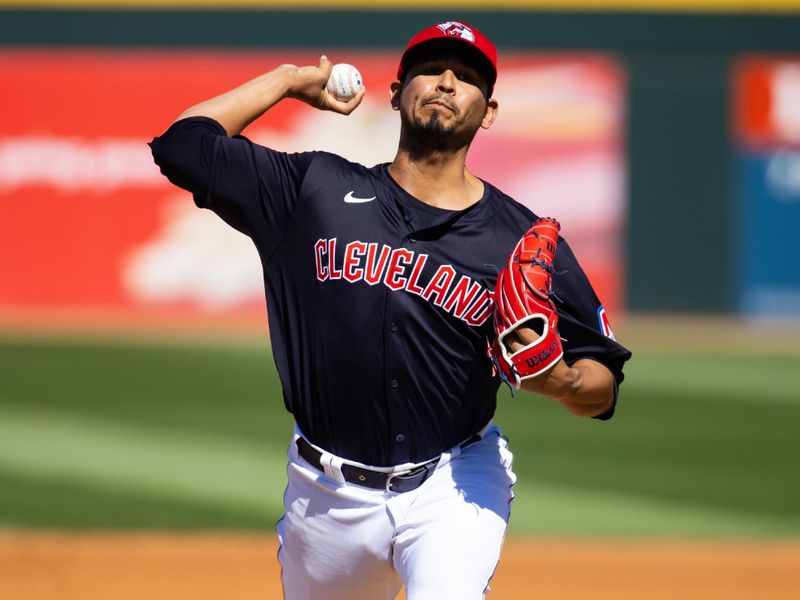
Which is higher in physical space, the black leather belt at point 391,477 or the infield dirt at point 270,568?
the black leather belt at point 391,477

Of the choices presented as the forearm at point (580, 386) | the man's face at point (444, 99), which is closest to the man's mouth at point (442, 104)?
the man's face at point (444, 99)

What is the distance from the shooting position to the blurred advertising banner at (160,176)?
1606 centimetres

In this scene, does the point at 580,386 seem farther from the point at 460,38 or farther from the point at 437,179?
the point at 460,38

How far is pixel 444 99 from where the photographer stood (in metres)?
3.36

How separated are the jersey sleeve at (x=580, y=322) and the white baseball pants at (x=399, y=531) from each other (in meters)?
0.39

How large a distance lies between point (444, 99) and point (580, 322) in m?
0.73

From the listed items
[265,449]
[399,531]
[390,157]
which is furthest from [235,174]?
[390,157]

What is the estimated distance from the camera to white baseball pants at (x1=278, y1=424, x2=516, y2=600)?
126 inches

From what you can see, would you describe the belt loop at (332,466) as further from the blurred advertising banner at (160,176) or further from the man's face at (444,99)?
the blurred advertising banner at (160,176)

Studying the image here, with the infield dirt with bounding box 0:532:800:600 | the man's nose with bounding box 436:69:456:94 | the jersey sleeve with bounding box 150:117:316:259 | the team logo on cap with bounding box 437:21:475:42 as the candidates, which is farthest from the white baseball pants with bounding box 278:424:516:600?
the infield dirt with bounding box 0:532:800:600

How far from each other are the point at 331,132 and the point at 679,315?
5.55m

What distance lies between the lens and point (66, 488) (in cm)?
780

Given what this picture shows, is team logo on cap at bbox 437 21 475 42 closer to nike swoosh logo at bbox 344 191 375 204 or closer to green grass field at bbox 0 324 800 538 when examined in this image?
nike swoosh logo at bbox 344 191 375 204

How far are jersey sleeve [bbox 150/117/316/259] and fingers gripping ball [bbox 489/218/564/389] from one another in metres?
0.72
